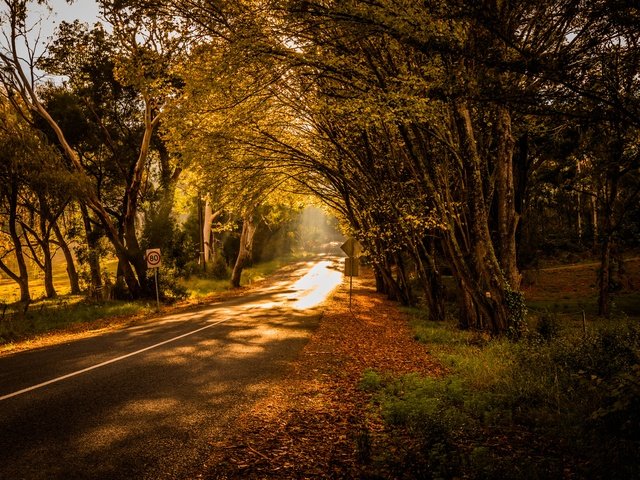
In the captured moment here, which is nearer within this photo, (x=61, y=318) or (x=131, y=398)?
(x=131, y=398)

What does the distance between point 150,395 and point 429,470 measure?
4671 millimetres

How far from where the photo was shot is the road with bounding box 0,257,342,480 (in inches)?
175

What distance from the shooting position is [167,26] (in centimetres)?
963

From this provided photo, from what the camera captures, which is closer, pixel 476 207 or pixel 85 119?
pixel 476 207

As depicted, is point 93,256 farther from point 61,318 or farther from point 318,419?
point 318,419

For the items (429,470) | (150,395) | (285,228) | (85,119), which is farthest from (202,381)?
(285,228)

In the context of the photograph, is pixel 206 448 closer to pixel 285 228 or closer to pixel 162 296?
pixel 162 296

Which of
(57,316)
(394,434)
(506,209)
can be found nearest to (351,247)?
(506,209)

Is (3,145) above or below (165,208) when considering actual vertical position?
above

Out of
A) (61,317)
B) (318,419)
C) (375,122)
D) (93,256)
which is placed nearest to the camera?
(318,419)

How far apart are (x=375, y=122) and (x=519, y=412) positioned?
6316 millimetres

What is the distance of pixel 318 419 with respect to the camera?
5.81m

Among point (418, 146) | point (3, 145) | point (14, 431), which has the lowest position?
point (14, 431)

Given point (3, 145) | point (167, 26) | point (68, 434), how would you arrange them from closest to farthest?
1. point (68, 434)
2. point (167, 26)
3. point (3, 145)
